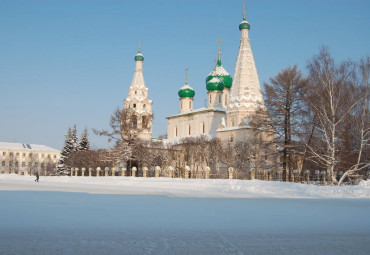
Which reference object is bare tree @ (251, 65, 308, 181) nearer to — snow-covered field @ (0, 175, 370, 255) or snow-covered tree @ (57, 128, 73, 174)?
snow-covered field @ (0, 175, 370, 255)

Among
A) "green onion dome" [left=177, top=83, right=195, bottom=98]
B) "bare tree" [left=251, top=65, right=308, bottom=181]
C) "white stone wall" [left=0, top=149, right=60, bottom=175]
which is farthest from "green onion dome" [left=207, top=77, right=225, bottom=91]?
"white stone wall" [left=0, top=149, right=60, bottom=175]

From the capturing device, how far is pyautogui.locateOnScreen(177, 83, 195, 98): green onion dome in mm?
53719

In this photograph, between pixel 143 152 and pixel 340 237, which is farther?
pixel 143 152

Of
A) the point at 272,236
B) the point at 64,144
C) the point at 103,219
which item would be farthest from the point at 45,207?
the point at 64,144

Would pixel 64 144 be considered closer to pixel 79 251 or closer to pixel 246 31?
pixel 246 31

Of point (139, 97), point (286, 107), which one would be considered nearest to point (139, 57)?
point (139, 97)

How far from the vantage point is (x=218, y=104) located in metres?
49.4

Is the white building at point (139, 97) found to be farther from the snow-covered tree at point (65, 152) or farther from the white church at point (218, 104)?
the snow-covered tree at point (65, 152)

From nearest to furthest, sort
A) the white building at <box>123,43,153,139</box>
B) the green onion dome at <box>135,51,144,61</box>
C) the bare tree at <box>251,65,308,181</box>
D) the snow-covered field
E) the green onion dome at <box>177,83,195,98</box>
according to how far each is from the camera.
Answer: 1. the snow-covered field
2. the bare tree at <box>251,65,308,181</box>
3. the white building at <box>123,43,153,139</box>
4. the green onion dome at <box>177,83,195,98</box>
5. the green onion dome at <box>135,51,144,61</box>

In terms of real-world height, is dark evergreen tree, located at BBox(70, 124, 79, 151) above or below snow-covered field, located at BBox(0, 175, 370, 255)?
above

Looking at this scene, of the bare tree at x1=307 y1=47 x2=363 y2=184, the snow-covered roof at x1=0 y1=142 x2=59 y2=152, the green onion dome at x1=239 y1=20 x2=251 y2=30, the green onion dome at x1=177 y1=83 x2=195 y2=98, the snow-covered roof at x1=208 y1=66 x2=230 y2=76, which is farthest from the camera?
the snow-covered roof at x1=0 y1=142 x2=59 y2=152

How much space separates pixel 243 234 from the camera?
240 inches

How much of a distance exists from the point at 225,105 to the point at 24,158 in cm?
5565

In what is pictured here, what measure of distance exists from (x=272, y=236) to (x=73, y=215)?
4.10m
